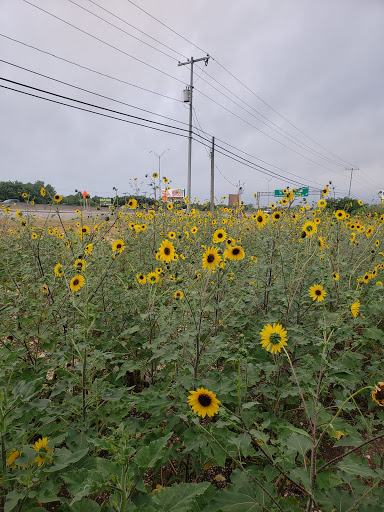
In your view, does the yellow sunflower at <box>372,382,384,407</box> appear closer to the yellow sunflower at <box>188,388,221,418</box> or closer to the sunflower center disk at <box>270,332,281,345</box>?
the sunflower center disk at <box>270,332,281,345</box>

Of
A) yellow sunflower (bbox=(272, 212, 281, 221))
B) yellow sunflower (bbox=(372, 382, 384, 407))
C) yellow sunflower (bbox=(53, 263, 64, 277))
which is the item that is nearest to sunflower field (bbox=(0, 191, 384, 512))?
yellow sunflower (bbox=(372, 382, 384, 407))

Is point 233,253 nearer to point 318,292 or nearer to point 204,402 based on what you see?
point 318,292

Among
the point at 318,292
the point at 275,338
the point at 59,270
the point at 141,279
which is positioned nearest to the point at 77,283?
the point at 59,270

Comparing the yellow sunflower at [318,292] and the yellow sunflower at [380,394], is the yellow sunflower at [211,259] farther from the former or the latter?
the yellow sunflower at [380,394]

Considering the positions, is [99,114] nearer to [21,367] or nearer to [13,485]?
[21,367]

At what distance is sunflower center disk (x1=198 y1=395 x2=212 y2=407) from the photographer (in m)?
1.22

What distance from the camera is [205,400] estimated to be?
122cm

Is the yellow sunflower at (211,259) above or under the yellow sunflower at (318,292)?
above

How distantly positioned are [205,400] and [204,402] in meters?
0.01

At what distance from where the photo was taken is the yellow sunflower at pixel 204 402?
1.21 meters

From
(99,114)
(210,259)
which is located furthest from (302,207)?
(99,114)

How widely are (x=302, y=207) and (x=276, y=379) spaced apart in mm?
3468

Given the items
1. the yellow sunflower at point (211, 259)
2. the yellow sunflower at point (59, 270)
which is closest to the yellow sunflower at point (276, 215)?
the yellow sunflower at point (211, 259)

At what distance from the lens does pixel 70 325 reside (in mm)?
2355
